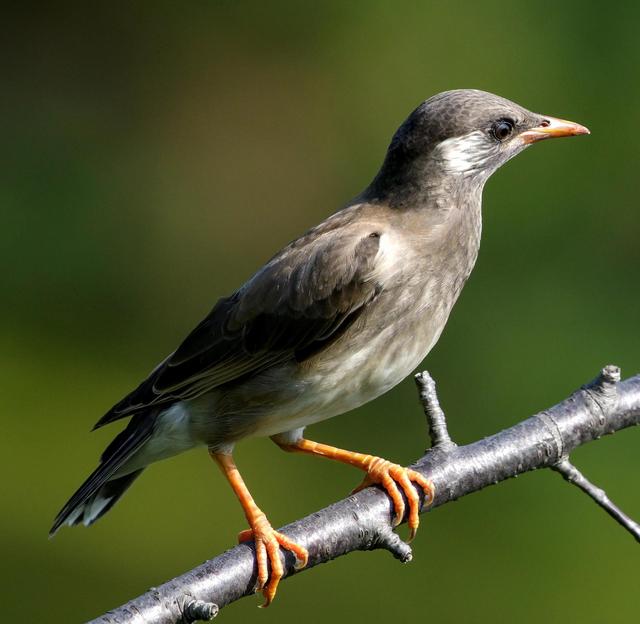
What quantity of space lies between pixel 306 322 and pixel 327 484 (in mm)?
1348

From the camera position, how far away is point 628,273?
5289mm

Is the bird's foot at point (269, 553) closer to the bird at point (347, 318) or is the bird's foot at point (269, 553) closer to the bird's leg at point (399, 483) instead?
the bird at point (347, 318)

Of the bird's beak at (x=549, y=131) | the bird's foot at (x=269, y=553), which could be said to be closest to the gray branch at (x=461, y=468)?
the bird's foot at (x=269, y=553)

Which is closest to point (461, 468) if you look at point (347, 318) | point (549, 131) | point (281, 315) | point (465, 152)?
point (347, 318)

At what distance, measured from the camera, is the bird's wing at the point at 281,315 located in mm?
3699

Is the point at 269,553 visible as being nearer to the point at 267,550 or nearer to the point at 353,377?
the point at 267,550

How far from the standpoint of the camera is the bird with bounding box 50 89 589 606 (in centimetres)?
369

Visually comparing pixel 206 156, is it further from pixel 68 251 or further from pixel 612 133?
pixel 612 133

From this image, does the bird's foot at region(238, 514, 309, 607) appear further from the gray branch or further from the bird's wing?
the bird's wing

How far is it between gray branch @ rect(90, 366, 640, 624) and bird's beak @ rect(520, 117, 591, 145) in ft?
2.62

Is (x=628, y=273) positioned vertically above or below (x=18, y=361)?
below

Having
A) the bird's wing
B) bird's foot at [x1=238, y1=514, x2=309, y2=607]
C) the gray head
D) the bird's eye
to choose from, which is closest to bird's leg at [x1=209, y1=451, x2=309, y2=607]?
bird's foot at [x1=238, y1=514, x2=309, y2=607]

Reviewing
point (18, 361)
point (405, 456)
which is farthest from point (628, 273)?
point (18, 361)

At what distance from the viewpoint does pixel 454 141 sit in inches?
151
